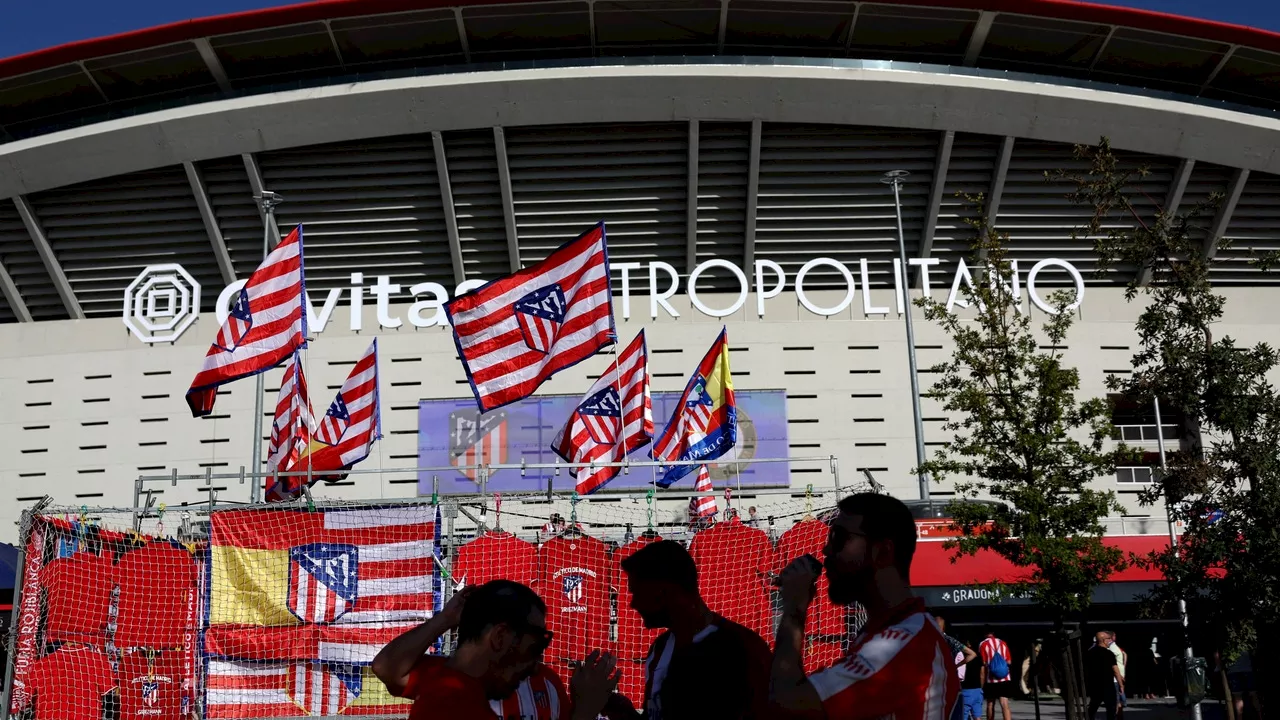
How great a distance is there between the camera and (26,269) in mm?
33625

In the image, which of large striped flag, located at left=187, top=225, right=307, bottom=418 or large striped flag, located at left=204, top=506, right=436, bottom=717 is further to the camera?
large striped flag, located at left=187, top=225, right=307, bottom=418

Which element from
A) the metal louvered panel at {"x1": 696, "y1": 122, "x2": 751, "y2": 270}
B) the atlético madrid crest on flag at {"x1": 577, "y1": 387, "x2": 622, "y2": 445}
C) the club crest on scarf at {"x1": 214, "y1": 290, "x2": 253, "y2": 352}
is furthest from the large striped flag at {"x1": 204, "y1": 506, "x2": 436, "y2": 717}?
the metal louvered panel at {"x1": 696, "y1": 122, "x2": 751, "y2": 270}

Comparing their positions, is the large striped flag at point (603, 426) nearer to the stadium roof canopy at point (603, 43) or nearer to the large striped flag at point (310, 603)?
the large striped flag at point (310, 603)

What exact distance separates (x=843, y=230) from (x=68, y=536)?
82.1ft

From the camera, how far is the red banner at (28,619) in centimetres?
948

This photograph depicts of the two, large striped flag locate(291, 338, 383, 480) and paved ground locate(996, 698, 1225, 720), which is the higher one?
large striped flag locate(291, 338, 383, 480)

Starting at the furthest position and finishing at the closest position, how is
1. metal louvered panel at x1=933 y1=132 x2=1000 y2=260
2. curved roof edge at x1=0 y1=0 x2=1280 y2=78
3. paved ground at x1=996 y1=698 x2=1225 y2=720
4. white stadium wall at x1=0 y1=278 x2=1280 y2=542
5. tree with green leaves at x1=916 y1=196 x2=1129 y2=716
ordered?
1. white stadium wall at x1=0 y1=278 x2=1280 y2=542
2. metal louvered panel at x1=933 y1=132 x2=1000 y2=260
3. curved roof edge at x1=0 y1=0 x2=1280 y2=78
4. paved ground at x1=996 y1=698 x2=1225 y2=720
5. tree with green leaves at x1=916 y1=196 x2=1129 y2=716

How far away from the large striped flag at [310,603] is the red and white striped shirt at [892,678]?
22.9 ft

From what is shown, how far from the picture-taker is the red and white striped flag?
47.6ft

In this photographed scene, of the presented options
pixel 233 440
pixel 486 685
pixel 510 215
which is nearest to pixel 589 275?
pixel 486 685

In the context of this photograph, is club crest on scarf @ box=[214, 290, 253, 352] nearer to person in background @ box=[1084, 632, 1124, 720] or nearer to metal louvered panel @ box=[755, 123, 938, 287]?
person in background @ box=[1084, 632, 1124, 720]

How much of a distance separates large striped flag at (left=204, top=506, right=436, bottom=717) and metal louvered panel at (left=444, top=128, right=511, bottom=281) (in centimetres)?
2161

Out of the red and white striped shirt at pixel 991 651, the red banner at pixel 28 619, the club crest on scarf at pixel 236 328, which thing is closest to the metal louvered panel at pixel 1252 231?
the red and white striped shirt at pixel 991 651

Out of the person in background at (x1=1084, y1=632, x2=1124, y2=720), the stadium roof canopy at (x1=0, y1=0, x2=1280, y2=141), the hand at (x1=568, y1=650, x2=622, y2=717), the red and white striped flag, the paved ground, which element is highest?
the stadium roof canopy at (x1=0, y1=0, x2=1280, y2=141)
